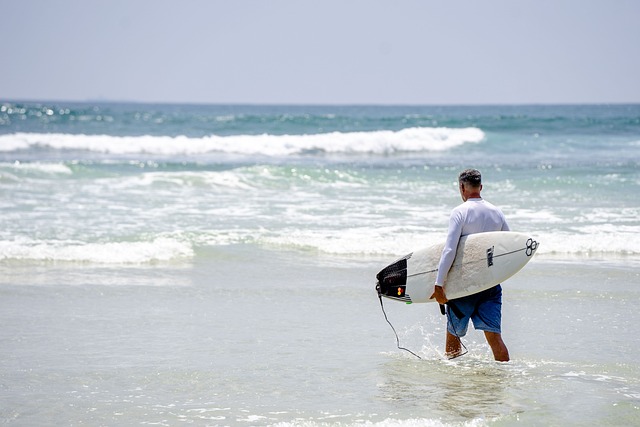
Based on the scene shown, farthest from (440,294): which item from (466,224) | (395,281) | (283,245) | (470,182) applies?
(283,245)

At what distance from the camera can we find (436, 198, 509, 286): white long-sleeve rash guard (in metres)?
5.69

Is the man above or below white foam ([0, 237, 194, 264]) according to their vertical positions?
above

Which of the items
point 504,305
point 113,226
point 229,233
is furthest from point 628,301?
point 113,226

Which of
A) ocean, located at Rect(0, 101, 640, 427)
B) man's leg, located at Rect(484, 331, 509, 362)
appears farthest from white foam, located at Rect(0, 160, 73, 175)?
man's leg, located at Rect(484, 331, 509, 362)

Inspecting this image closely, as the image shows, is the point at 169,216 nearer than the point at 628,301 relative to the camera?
No

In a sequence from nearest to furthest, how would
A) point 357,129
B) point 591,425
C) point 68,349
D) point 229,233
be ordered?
1. point 591,425
2. point 68,349
3. point 229,233
4. point 357,129

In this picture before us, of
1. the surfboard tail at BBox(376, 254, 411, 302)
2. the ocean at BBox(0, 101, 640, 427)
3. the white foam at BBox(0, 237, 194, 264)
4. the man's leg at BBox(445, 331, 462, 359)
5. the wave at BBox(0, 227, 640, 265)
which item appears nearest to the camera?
the ocean at BBox(0, 101, 640, 427)

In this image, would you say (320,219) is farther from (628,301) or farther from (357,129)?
(357,129)

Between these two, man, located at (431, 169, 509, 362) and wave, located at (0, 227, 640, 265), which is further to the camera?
wave, located at (0, 227, 640, 265)

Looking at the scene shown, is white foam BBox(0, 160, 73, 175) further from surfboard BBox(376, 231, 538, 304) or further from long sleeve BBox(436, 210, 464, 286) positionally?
long sleeve BBox(436, 210, 464, 286)

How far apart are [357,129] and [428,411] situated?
126 feet

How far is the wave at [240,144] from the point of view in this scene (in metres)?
31.7

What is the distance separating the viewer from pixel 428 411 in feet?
16.5

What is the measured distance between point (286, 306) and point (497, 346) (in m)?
2.50
